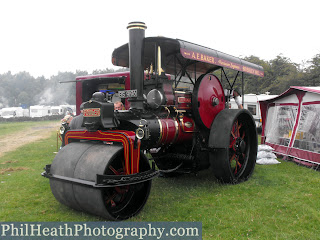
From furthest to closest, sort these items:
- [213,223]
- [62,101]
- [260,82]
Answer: [62,101], [260,82], [213,223]

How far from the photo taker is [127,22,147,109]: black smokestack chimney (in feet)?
14.8

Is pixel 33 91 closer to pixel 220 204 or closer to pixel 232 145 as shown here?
pixel 232 145

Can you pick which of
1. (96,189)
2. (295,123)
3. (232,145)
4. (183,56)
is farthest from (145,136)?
(295,123)

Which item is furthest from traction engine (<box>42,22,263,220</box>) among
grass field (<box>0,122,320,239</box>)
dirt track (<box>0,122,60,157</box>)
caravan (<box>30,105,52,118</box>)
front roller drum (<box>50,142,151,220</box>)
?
caravan (<box>30,105,52,118</box>)

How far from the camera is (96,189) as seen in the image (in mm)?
3430

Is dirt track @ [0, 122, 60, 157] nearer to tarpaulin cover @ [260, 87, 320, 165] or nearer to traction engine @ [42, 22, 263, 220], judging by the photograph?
traction engine @ [42, 22, 263, 220]

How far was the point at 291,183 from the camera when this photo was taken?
18.2 ft

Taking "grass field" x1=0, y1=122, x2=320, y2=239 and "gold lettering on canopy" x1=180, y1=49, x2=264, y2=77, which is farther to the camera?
"gold lettering on canopy" x1=180, y1=49, x2=264, y2=77

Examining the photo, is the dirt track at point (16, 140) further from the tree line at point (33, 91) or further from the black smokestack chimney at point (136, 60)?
the tree line at point (33, 91)

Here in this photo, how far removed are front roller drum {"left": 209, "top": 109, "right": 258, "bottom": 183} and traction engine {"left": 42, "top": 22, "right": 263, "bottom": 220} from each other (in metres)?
0.02

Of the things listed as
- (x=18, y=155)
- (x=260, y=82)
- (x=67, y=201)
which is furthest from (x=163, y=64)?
(x=260, y=82)

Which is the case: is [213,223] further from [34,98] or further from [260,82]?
[34,98]

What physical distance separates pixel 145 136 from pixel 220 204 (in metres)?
1.55

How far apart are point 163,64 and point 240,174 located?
251 centimetres
